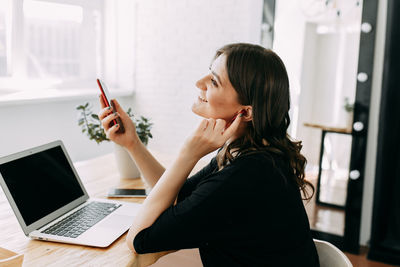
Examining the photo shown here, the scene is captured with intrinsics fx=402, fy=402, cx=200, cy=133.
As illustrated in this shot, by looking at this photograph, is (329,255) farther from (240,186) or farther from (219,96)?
(219,96)

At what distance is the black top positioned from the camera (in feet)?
3.40

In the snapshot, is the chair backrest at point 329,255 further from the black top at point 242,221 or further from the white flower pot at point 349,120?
the white flower pot at point 349,120

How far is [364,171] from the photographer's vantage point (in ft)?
9.33

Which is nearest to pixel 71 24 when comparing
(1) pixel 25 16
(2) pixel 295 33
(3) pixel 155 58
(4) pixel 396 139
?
(1) pixel 25 16

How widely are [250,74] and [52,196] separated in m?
0.78

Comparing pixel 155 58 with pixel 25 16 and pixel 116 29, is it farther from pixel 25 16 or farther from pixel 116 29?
pixel 25 16

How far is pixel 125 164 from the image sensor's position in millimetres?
1915

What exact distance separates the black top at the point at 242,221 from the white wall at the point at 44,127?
7.15 ft

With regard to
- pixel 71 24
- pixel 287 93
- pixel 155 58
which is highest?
pixel 71 24

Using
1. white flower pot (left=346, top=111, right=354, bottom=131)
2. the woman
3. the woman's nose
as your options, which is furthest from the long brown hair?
white flower pot (left=346, top=111, right=354, bottom=131)

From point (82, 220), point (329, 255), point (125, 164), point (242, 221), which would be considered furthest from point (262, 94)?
point (125, 164)

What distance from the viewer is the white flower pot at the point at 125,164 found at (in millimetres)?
1911

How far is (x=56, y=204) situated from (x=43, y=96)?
1908 millimetres

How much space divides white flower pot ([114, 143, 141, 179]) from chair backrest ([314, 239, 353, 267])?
0.96m
